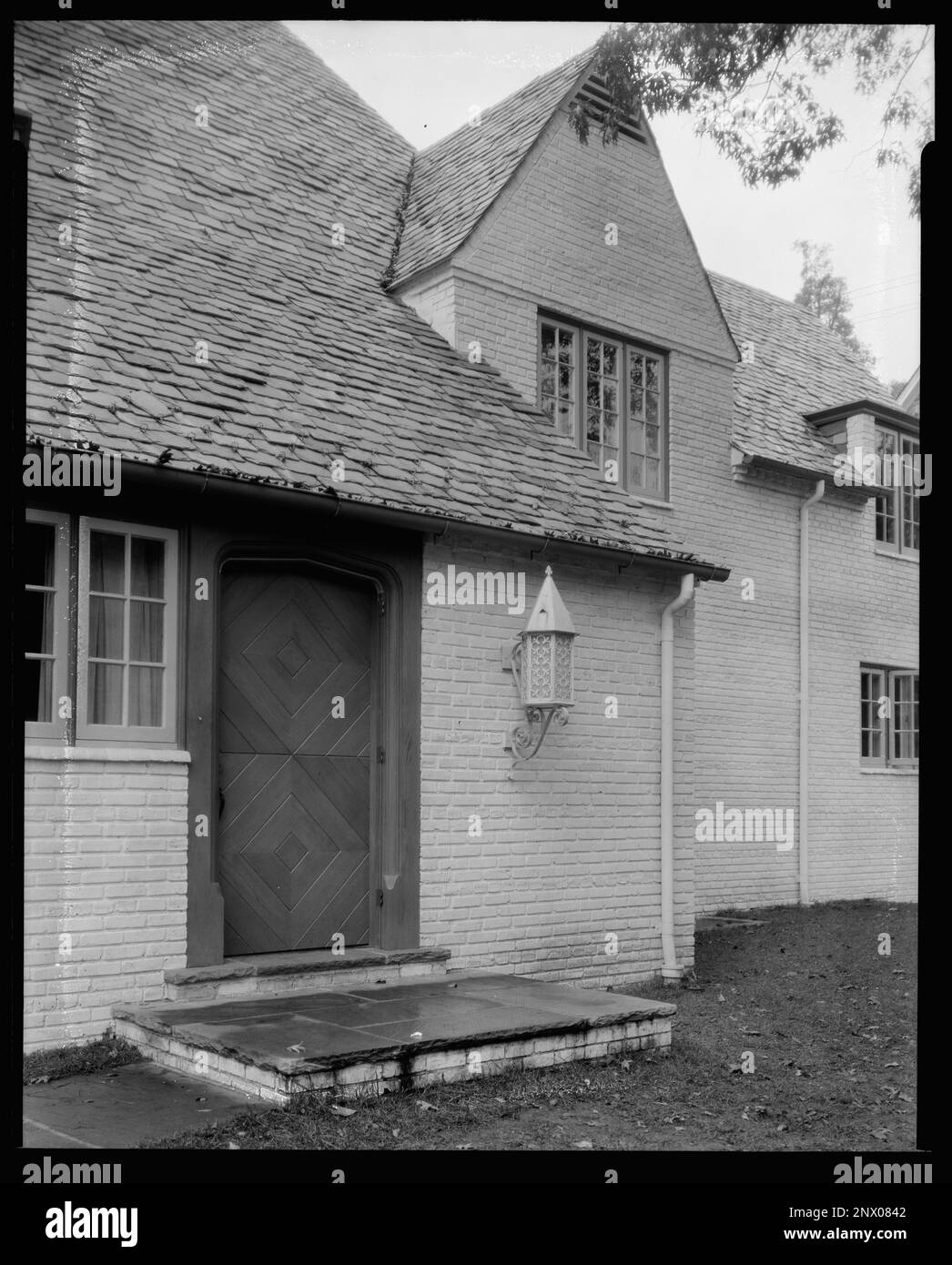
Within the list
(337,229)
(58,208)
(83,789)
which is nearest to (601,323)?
(337,229)

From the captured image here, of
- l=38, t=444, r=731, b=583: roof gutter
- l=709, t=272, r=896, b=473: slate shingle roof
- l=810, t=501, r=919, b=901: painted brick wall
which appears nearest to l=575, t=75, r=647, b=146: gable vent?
l=709, t=272, r=896, b=473: slate shingle roof

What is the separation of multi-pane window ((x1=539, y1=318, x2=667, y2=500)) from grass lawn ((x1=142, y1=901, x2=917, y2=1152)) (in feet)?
14.8

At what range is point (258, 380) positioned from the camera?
8.28 meters

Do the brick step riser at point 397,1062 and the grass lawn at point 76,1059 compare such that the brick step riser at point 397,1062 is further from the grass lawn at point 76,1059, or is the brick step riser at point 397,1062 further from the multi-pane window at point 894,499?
the multi-pane window at point 894,499

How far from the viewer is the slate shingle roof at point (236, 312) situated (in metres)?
7.46

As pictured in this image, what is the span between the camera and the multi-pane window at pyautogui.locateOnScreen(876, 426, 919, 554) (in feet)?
51.0

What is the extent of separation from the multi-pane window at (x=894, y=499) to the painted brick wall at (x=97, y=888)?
10.9 m

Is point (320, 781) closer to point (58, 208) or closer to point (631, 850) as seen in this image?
point (631, 850)

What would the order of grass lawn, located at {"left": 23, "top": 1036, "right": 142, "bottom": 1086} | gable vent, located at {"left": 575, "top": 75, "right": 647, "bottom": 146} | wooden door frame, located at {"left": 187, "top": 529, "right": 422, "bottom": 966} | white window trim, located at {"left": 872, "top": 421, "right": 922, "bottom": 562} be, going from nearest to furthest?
grass lawn, located at {"left": 23, "top": 1036, "right": 142, "bottom": 1086} → wooden door frame, located at {"left": 187, "top": 529, "right": 422, "bottom": 966} → gable vent, located at {"left": 575, "top": 75, "right": 647, "bottom": 146} → white window trim, located at {"left": 872, "top": 421, "right": 922, "bottom": 562}

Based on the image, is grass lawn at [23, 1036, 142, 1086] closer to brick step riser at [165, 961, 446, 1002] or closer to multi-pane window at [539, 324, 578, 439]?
brick step riser at [165, 961, 446, 1002]

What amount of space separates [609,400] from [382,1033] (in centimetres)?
663

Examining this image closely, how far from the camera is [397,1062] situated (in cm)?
617

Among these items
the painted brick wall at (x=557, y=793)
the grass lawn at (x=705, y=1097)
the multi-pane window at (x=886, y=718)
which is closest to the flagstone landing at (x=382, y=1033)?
the grass lawn at (x=705, y=1097)

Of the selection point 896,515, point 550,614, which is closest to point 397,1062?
point 550,614
